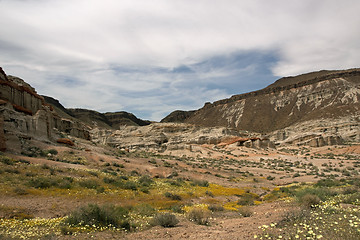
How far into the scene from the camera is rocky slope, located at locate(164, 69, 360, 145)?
8369cm

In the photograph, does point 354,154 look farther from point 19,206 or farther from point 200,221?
point 19,206

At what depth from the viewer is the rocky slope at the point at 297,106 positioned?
275 ft

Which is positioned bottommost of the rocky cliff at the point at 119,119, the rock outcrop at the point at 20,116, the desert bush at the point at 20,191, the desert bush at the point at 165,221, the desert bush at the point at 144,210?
the desert bush at the point at 144,210

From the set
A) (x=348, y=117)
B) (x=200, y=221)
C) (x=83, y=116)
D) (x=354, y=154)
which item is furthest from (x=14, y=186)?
(x=83, y=116)

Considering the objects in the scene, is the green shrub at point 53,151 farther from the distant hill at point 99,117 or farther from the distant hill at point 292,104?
the distant hill at point 99,117

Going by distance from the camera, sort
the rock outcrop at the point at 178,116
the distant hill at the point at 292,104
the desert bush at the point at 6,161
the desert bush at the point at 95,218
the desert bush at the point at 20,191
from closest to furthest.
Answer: the desert bush at the point at 95,218
the desert bush at the point at 20,191
the desert bush at the point at 6,161
the distant hill at the point at 292,104
the rock outcrop at the point at 178,116

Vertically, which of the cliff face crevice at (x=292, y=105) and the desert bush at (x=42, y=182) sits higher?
the cliff face crevice at (x=292, y=105)

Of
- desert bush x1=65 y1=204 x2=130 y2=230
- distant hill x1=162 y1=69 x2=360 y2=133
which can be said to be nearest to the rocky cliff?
distant hill x1=162 y1=69 x2=360 y2=133

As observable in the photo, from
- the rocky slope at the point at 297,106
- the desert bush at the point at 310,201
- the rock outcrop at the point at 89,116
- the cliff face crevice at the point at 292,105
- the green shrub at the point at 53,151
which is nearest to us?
the desert bush at the point at 310,201

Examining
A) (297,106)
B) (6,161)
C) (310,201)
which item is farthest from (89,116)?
(310,201)

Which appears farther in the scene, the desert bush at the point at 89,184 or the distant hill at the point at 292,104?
the distant hill at the point at 292,104

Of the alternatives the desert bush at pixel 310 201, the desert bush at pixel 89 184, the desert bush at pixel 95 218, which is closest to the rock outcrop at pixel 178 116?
the desert bush at pixel 89 184

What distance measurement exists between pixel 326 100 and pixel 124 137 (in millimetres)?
82655

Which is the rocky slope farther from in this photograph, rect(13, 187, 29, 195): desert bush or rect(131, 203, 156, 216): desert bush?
rect(13, 187, 29, 195): desert bush
